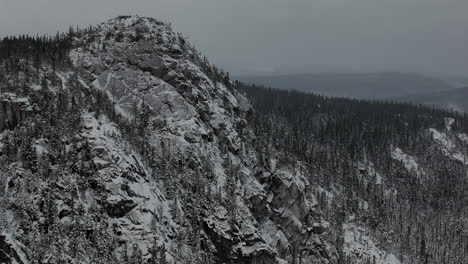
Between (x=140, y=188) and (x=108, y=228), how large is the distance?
1658 cm

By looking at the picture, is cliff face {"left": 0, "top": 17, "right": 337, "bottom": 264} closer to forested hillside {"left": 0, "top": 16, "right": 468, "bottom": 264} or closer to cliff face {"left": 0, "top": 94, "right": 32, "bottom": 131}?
forested hillside {"left": 0, "top": 16, "right": 468, "bottom": 264}

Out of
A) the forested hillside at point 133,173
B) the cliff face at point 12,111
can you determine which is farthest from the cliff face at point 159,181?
the cliff face at point 12,111

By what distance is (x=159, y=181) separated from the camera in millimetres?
142250

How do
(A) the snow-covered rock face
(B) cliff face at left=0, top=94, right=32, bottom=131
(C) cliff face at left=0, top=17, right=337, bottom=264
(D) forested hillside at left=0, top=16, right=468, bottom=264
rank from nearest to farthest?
(D) forested hillside at left=0, top=16, right=468, bottom=264 → (C) cliff face at left=0, top=17, right=337, bottom=264 → (A) the snow-covered rock face → (B) cliff face at left=0, top=94, right=32, bottom=131

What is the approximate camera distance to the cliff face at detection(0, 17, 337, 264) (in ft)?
383

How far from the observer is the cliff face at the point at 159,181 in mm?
116625

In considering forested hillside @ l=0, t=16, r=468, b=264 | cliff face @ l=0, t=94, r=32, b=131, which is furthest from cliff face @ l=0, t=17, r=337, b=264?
cliff face @ l=0, t=94, r=32, b=131

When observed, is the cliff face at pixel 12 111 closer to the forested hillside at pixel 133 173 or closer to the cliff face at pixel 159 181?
the forested hillside at pixel 133 173

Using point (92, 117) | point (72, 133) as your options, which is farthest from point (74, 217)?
point (92, 117)

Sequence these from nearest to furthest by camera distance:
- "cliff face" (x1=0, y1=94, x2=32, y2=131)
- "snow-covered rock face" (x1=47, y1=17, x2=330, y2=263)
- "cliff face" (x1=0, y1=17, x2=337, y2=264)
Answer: "cliff face" (x1=0, y1=17, x2=337, y2=264), "snow-covered rock face" (x1=47, y1=17, x2=330, y2=263), "cliff face" (x1=0, y1=94, x2=32, y2=131)

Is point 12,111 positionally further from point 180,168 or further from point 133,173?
point 180,168

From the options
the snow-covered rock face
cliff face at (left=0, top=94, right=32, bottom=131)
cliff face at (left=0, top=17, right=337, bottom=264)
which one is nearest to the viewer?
cliff face at (left=0, top=17, right=337, bottom=264)

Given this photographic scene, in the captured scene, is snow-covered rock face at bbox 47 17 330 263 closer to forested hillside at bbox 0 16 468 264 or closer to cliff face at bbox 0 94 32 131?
forested hillside at bbox 0 16 468 264

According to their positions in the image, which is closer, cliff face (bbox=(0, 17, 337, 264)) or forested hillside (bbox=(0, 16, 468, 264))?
forested hillside (bbox=(0, 16, 468, 264))
